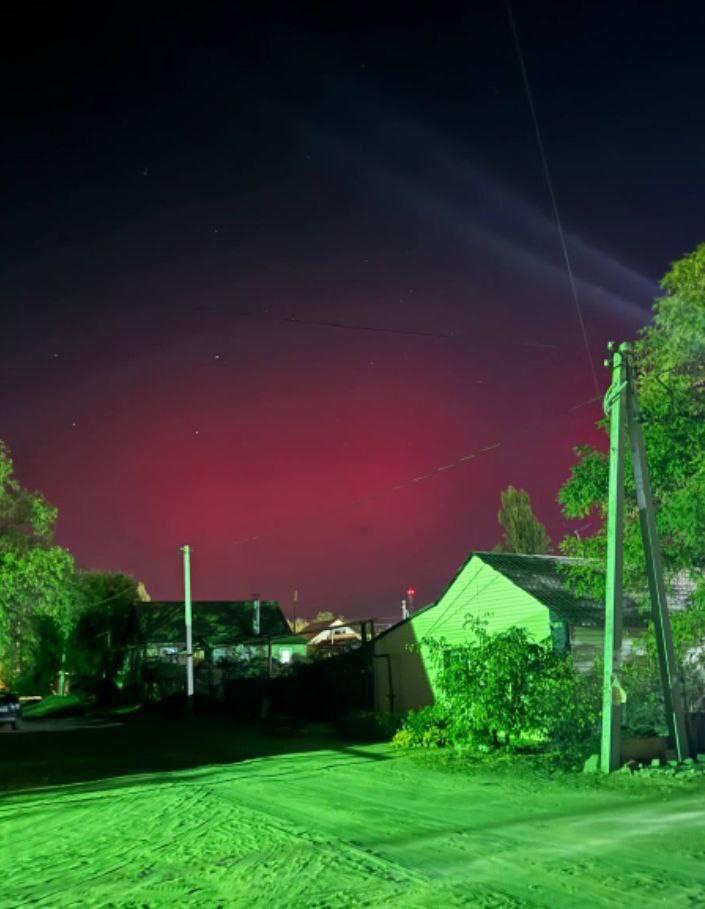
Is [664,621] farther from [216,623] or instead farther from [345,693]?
[216,623]

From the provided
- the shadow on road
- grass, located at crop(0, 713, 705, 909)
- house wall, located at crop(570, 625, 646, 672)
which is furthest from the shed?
grass, located at crop(0, 713, 705, 909)

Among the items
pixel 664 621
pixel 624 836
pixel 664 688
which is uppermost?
pixel 664 621

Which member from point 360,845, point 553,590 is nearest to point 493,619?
point 553,590

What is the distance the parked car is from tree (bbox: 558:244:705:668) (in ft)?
85.9

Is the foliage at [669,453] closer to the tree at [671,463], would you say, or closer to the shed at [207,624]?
the tree at [671,463]

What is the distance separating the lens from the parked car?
35.6 metres

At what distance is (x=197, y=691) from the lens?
44.2m

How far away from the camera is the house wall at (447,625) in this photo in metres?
23.6

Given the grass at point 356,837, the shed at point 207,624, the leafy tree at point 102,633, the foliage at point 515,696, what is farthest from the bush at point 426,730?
the leafy tree at point 102,633

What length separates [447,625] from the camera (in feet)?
86.4

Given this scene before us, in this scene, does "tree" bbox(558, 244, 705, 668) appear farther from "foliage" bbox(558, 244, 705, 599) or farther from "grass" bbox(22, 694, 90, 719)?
"grass" bbox(22, 694, 90, 719)

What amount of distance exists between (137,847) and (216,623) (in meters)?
52.8

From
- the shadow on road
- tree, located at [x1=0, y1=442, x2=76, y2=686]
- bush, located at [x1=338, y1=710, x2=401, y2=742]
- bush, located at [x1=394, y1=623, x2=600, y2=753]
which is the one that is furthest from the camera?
tree, located at [x1=0, y1=442, x2=76, y2=686]

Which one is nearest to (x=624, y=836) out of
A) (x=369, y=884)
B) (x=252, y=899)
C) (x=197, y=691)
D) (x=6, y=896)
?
(x=369, y=884)
